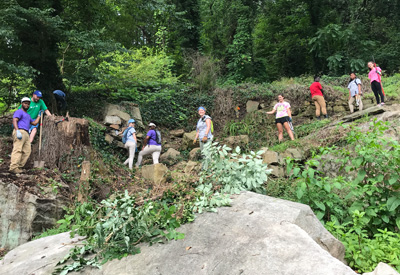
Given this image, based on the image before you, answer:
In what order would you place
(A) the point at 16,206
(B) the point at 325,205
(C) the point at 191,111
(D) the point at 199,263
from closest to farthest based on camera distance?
1. (D) the point at 199,263
2. (B) the point at 325,205
3. (A) the point at 16,206
4. (C) the point at 191,111

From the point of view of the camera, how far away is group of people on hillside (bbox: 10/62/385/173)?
7535 millimetres

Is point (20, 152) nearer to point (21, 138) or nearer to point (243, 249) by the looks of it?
point (21, 138)

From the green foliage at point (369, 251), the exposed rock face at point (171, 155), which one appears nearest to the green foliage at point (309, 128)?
the exposed rock face at point (171, 155)

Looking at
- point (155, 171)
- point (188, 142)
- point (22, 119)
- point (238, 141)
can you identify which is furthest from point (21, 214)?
point (238, 141)

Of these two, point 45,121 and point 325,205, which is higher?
point 45,121

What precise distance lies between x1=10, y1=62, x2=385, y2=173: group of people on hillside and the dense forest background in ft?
6.27

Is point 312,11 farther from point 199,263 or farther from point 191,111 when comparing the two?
point 199,263

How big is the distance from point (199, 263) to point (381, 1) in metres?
27.3

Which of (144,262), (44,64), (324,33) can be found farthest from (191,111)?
(144,262)

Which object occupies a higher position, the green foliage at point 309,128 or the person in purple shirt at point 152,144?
the person in purple shirt at point 152,144

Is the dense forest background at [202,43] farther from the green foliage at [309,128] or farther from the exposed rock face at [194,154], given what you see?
the green foliage at [309,128]

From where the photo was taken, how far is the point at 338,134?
926cm

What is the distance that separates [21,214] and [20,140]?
187cm

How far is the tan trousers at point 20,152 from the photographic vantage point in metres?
7.40
